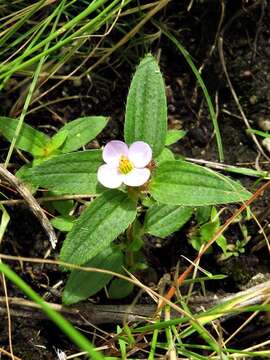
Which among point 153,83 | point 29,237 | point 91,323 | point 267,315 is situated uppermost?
point 153,83

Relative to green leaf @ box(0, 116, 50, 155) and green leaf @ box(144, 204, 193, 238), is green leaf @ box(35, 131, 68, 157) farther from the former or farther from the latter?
green leaf @ box(144, 204, 193, 238)

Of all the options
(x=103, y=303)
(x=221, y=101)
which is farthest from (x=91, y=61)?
(x=103, y=303)

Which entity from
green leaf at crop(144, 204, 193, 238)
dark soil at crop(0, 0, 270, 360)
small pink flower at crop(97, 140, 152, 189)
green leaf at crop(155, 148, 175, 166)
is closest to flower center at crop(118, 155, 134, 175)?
small pink flower at crop(97, 140, 152, 189)

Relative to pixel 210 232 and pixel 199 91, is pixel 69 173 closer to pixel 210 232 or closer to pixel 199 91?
pixel 210 232

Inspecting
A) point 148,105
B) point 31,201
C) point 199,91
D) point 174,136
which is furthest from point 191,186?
point 199,91

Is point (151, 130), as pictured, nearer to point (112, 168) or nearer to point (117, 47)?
point (112, 168)

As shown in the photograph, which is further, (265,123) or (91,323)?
(265,123)
